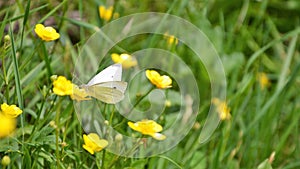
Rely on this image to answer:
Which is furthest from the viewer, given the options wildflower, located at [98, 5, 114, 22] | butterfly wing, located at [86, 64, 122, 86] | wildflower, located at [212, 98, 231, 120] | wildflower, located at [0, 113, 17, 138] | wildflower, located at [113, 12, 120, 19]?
wildflower, located at [113, 12, 120, 19]

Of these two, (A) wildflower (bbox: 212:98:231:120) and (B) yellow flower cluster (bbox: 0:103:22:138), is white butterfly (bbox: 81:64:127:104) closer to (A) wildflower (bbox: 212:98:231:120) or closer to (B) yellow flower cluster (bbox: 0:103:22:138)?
(B) yellow flower cluster (bbox: 0:103:22:138)

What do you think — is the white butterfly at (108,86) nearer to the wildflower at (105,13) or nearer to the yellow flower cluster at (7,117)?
the yellow flower cluster at (7,117)

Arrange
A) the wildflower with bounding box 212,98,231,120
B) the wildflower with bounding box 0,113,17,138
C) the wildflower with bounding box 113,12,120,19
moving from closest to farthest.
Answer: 1. the wildflower with bounding box 0,113,17,138
2. the wildflower with bounding box 212,98,231,120
3. the wildflower with bounding box 113,12,120,19

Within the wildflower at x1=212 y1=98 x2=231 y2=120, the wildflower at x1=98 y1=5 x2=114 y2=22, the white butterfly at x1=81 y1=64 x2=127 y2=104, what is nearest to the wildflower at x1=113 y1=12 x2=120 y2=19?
the wildflower at x1=98 y1=5 x2=114 y2=22

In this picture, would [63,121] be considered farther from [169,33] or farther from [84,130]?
[169,33]

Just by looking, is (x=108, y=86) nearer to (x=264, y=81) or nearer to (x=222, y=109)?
(x=222, y=109)
